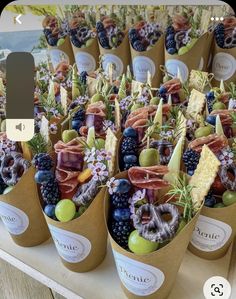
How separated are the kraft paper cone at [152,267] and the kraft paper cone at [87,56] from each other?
2.61 ft

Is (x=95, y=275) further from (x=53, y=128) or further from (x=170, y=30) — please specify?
(x=170, y=30)

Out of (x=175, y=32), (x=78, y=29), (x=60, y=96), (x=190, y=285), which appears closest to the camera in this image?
(x=190, y=285)

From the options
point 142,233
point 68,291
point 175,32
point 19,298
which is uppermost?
point 175,32

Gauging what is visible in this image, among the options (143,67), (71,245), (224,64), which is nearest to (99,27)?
(143,67)

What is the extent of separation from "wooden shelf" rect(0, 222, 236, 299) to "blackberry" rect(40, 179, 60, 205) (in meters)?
0.18

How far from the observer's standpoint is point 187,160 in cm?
72

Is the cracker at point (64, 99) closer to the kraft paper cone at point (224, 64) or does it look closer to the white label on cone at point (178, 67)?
the white label on cone at point (178, 67)

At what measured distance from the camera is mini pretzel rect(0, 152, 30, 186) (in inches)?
28.3

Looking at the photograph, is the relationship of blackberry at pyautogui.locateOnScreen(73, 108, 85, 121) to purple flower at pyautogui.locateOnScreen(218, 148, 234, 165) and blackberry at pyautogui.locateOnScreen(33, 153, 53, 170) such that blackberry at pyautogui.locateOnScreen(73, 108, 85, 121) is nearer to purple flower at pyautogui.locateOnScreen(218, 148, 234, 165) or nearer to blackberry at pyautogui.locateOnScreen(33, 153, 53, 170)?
blackberry at pyautogui.locateOnScreen(33, 153, 53, 170)

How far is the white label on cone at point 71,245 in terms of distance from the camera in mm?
673

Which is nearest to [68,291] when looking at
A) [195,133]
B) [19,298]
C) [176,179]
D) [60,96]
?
[19,298]

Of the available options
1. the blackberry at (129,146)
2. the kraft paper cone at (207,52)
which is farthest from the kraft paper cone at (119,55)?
the blackberry at (129,146)

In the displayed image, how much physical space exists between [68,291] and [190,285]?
0.76 feet

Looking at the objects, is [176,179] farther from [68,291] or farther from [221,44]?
[221,44]
